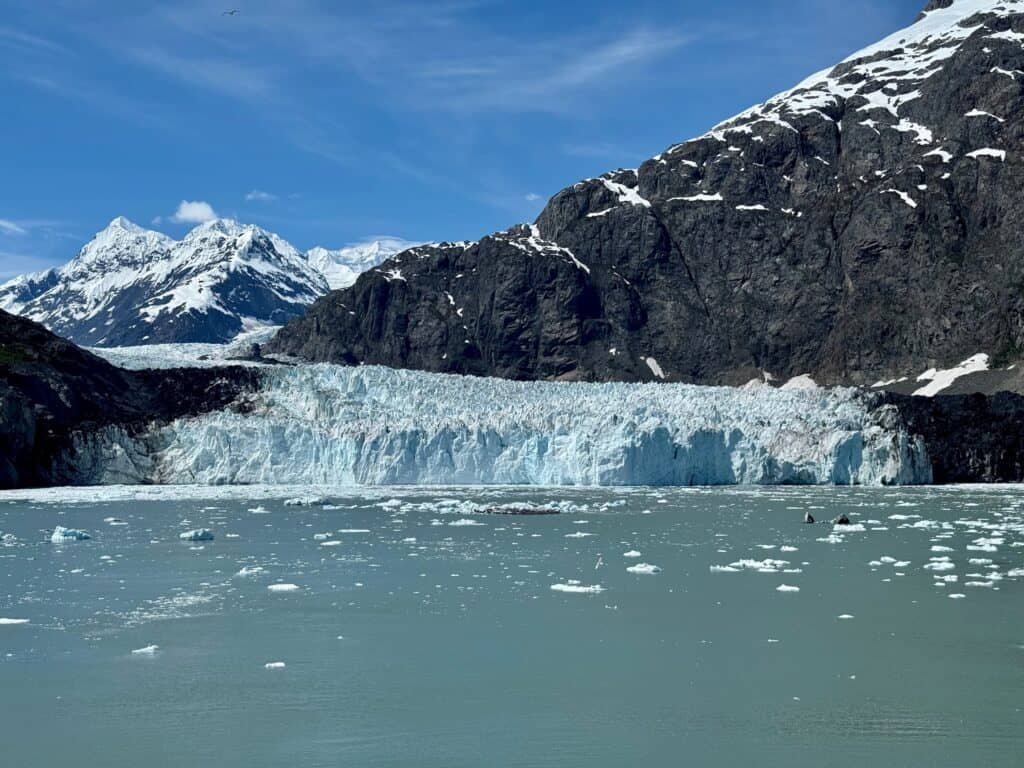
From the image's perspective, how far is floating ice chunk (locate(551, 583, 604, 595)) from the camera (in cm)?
1589

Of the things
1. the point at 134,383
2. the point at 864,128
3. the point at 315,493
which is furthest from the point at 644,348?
the point at 315,493

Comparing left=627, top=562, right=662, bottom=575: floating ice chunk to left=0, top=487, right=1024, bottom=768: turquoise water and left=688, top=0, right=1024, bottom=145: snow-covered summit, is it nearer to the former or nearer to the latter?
left=0, top=487, right=1024, bottom=768: turquoise water

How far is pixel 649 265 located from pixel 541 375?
1831 centimetres

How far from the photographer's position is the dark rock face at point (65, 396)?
135 feet

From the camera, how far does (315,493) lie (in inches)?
1467

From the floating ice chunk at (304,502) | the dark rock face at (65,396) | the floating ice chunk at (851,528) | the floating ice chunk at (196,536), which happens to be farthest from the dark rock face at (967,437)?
the floating ice chunk at (196,536)

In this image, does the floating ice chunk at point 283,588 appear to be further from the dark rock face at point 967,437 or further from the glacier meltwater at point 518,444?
the dark rock face at point 967,437

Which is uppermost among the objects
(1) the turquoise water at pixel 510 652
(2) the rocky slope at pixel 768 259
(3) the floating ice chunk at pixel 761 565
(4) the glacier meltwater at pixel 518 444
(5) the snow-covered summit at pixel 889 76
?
(5) the snow-covered summit at pixel 889 76

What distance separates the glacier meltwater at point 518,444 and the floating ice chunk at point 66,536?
65.6 feet

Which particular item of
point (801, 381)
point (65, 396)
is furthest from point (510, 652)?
point (801, 381)

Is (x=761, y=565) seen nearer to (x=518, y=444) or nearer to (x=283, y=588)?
(x=283, y=588)

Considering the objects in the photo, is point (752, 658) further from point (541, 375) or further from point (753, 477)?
point (541, 375)

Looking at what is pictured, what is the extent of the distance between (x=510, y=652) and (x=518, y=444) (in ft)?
105

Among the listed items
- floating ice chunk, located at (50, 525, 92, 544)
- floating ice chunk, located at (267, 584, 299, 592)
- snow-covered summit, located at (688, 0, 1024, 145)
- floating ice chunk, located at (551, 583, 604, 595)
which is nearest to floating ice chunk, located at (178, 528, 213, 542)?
floating ice chunk, located at (50, 525, 92, 544)
